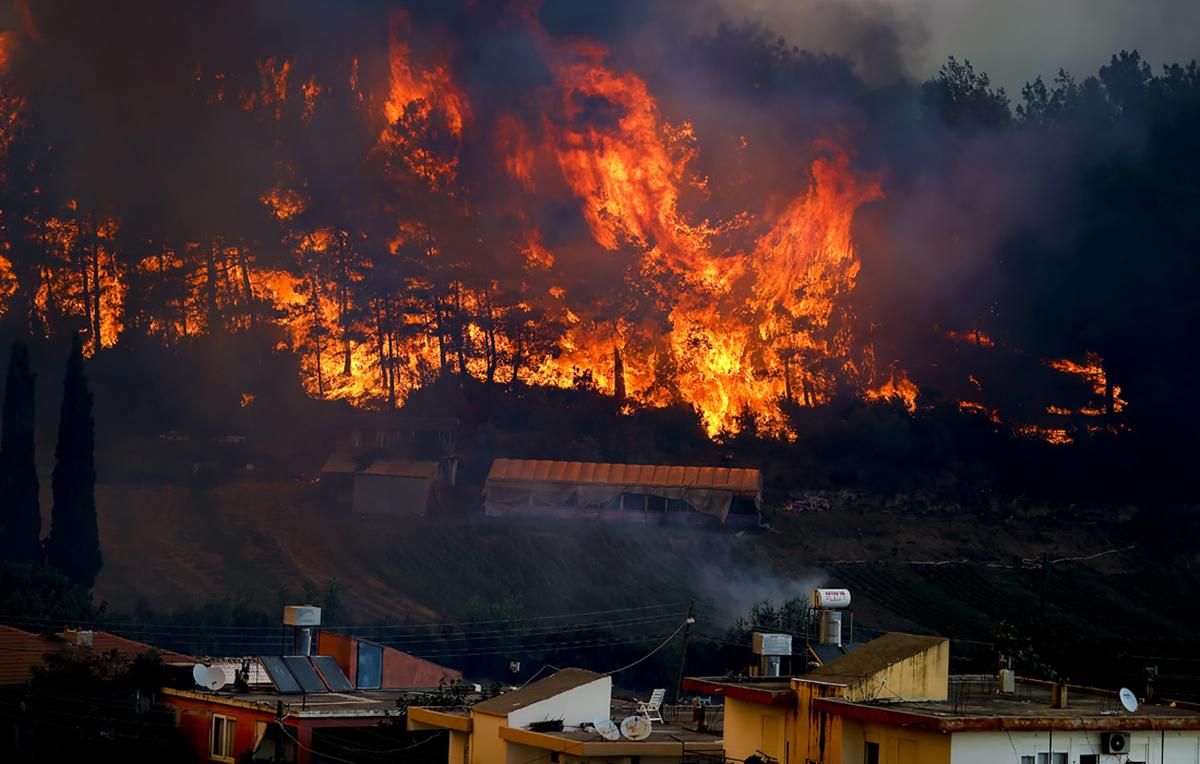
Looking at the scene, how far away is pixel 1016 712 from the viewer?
25.5 metres

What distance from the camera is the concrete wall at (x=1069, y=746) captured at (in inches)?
928

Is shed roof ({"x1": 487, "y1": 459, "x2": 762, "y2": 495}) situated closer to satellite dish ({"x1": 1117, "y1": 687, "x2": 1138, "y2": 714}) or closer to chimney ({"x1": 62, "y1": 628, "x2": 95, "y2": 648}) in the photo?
chimney ({"x1": 62, "y1": 628, "x2": 95, "y2": 648})

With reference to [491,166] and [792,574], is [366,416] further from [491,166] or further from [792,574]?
[792,574]

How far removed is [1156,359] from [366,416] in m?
42.1

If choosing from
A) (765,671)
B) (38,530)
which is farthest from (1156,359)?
(765,671)

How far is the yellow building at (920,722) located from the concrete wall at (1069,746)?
1 centimetres

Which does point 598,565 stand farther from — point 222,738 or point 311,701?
point 222,738

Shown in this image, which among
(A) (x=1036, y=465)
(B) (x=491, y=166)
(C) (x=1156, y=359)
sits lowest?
(A) (x=1036, y=465)

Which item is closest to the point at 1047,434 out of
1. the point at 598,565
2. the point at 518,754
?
the point at 598,565

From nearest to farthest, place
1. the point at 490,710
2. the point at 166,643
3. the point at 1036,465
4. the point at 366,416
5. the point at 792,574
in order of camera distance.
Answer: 1. the point at 490,710
2. the point at 166,643
3. the point at 792,574
4. the point at 366,416
5. the point at 1036,465

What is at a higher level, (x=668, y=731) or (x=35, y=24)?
(x=35, y=24)

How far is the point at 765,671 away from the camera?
31703mm

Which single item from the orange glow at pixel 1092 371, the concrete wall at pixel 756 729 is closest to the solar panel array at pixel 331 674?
the concrete wall at pixel 756 729

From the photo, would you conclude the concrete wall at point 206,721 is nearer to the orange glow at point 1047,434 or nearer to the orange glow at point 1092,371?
the orange glow at point 1047,434
